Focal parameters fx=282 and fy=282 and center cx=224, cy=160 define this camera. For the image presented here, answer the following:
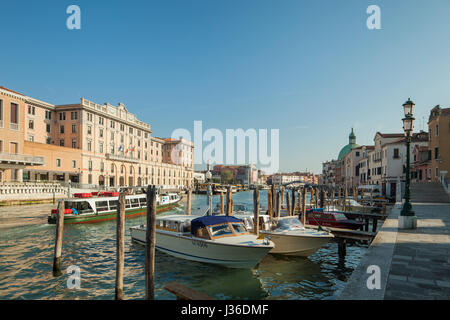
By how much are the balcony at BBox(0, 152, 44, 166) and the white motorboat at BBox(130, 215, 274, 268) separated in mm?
35121

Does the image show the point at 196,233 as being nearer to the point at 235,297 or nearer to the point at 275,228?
the point at 235,297

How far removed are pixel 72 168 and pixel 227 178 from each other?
4084 inches

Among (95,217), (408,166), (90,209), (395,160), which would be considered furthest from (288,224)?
(395,160)

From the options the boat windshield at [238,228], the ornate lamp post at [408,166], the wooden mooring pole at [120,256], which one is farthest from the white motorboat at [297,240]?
the wooden mooring pole at [120,256]

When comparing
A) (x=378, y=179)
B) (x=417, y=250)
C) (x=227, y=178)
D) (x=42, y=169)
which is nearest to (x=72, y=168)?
(x=42, y=169)

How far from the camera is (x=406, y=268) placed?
7.44 meters

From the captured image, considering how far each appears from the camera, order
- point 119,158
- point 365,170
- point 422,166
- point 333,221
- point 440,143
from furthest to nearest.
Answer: point 365,170 < point 119,158 < point 422,166 < point 440,143 < point 333,221

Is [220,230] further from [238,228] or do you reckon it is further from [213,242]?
[238,228]

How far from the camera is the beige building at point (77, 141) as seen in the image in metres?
43.0

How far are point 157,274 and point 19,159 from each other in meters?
38.3

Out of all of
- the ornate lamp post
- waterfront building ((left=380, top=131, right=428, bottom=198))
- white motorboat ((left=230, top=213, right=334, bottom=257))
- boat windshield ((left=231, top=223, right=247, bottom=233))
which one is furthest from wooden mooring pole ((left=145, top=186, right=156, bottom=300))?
waterfront building ((left=380, top=131, right=428, bottom=198))

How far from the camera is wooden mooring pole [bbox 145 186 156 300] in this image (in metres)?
8.39

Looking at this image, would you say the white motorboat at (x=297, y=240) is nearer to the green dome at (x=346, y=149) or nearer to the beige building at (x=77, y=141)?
the beige building at (x=77, y=141)
